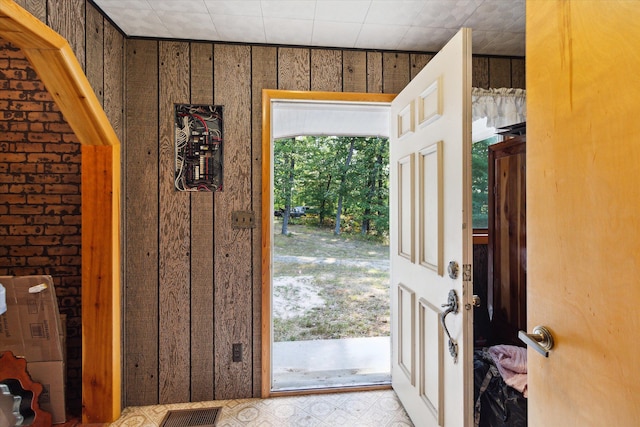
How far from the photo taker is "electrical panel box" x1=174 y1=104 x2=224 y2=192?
1.89 meters

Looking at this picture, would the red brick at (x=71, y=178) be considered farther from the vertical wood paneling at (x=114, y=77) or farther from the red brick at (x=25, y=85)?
the red brick at (x=25, y=85)

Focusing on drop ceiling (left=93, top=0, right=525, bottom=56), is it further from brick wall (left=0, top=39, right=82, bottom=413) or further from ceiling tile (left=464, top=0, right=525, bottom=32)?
brick wall (left=0, top=39, right=82, bottom=413)

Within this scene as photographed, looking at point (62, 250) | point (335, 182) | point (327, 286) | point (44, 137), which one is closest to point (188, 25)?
point (44, 137)

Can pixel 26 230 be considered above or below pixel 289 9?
below

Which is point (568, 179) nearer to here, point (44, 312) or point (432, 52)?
point (432, 52)

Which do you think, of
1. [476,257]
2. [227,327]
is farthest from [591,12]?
[227,327]

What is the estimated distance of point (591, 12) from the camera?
62cm

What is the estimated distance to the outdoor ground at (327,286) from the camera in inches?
138

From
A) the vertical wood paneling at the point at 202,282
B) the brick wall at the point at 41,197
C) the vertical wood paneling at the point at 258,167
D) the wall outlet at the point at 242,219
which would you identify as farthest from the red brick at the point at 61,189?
the vertical wood paneling at the point at 258,167

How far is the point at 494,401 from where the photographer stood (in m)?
1.38

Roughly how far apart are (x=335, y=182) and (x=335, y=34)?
4.17m

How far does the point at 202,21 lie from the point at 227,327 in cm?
182

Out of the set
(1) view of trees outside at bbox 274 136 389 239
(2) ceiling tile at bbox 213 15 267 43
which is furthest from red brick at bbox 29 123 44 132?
(1) view of trees outside at bbox 274 136 389 239

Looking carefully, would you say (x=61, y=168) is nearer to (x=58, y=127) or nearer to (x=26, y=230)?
(x=58, y=127)
